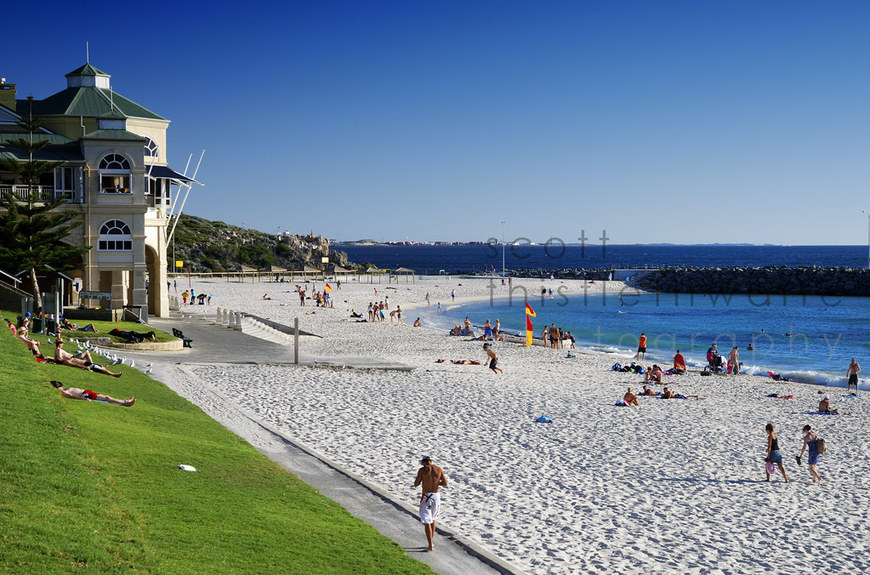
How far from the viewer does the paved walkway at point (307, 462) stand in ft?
32.9

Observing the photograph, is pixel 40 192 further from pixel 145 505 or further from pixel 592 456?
pixel 145 505

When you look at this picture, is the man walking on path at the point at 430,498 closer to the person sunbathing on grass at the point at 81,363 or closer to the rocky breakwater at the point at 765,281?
the person sunbathing on grass at the point at 81,363

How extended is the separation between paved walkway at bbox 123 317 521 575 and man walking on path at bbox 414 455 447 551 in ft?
0.87

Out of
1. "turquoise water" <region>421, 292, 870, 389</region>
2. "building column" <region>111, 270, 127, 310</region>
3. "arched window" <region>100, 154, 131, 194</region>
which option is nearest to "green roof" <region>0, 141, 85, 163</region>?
"arched window" <region>100, 154, 131, 194</region>

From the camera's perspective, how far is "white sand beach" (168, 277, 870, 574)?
36.8 ft

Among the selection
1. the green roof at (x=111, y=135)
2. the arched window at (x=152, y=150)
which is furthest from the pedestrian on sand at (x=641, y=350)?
the arched window at (x=152, y=150)

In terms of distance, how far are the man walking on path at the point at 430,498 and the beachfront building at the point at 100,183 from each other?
23006mm

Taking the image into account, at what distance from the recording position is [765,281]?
91438 millimetres

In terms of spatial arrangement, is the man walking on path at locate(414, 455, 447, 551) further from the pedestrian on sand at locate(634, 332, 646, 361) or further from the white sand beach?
the pedestrian on sand at locate(634, 332, 646, 361)

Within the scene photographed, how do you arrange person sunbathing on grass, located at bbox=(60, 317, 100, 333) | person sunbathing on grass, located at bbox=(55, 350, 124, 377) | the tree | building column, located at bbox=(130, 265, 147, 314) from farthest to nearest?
building column, located at bbox=(130, 265, 147, 314) → the tree → person sunbathing on grass, located at bbox=(60, 317, 100, 333) → person sunbathing on grass, located at bbox=(55, 350, 124, 377)

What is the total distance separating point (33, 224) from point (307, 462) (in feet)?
60.8

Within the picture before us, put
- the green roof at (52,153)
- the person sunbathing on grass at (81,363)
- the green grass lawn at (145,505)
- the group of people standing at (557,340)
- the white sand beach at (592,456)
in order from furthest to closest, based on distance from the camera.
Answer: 1. the group of people standing at (557,340)
2. the green roof at (52,153)
3. the person sunbathing on grass at (81,363)
4. the white sand beach at (592,456)
5. the green grass lawn at (145,505)

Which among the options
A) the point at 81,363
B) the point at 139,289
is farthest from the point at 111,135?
the point at 81,363

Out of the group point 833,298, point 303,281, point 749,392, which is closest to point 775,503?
point 749,392
